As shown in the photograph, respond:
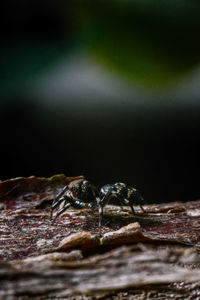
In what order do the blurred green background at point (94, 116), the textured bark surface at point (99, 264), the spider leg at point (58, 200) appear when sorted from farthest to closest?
the blurred green background at point (94, 116) < the spider leg at point (58, 200) < the textured bark surface at point (99, 264)

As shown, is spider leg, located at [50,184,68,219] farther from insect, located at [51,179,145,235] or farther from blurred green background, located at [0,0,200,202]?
blurred green background, located at [0,0,200,202]

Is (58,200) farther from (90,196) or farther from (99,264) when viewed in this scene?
(99,264)

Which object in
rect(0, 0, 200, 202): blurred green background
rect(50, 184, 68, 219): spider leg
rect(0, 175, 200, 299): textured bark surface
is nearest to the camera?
rect(0, 175, 200, 299): textured bark surface

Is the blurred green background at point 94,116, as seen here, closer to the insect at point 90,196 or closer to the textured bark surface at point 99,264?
the insect at point 90,196

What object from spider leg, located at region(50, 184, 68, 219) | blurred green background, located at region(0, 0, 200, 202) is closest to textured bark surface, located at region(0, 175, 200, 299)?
spider leg, located at region(50, 184, 68, 219)

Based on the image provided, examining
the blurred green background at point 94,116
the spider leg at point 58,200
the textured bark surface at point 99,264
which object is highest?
the blurred green background at point 94,116

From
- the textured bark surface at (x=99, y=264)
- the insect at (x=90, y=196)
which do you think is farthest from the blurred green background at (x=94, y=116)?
the textured bark surface at (x=99, y=264)

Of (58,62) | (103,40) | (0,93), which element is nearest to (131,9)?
(103,40)
